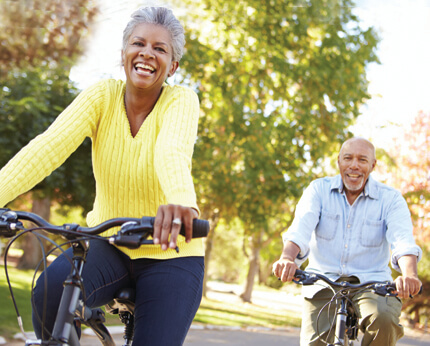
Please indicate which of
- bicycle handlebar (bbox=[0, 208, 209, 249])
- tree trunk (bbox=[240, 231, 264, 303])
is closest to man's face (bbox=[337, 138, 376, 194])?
bicycle handlebar (bbox=[0, 208, 209, 249])

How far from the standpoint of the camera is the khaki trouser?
12.3 feet

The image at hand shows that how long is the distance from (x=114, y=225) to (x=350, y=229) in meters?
2.66

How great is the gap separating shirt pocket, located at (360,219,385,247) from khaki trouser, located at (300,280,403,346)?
0.43 meters

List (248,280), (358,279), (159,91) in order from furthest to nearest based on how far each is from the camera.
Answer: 1. (248,280)
2. (358,279)
3. (159,91)

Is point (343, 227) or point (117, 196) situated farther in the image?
point (343, 227)

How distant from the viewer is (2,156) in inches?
462

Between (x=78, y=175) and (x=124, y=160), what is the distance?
10122 millimetres

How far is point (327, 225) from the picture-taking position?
4.33 m

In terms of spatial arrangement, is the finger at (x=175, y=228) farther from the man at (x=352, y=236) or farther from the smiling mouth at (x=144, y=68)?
the man at (x=352, y=236)

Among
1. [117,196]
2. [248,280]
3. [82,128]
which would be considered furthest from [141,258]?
[248,280]

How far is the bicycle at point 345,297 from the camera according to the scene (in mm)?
3600

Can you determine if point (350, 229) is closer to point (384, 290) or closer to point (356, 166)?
point (356, 166)

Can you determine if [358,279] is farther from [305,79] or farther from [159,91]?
[305,79]

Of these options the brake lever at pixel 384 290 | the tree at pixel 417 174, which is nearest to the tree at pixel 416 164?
→ the tree at pixel 417 174
